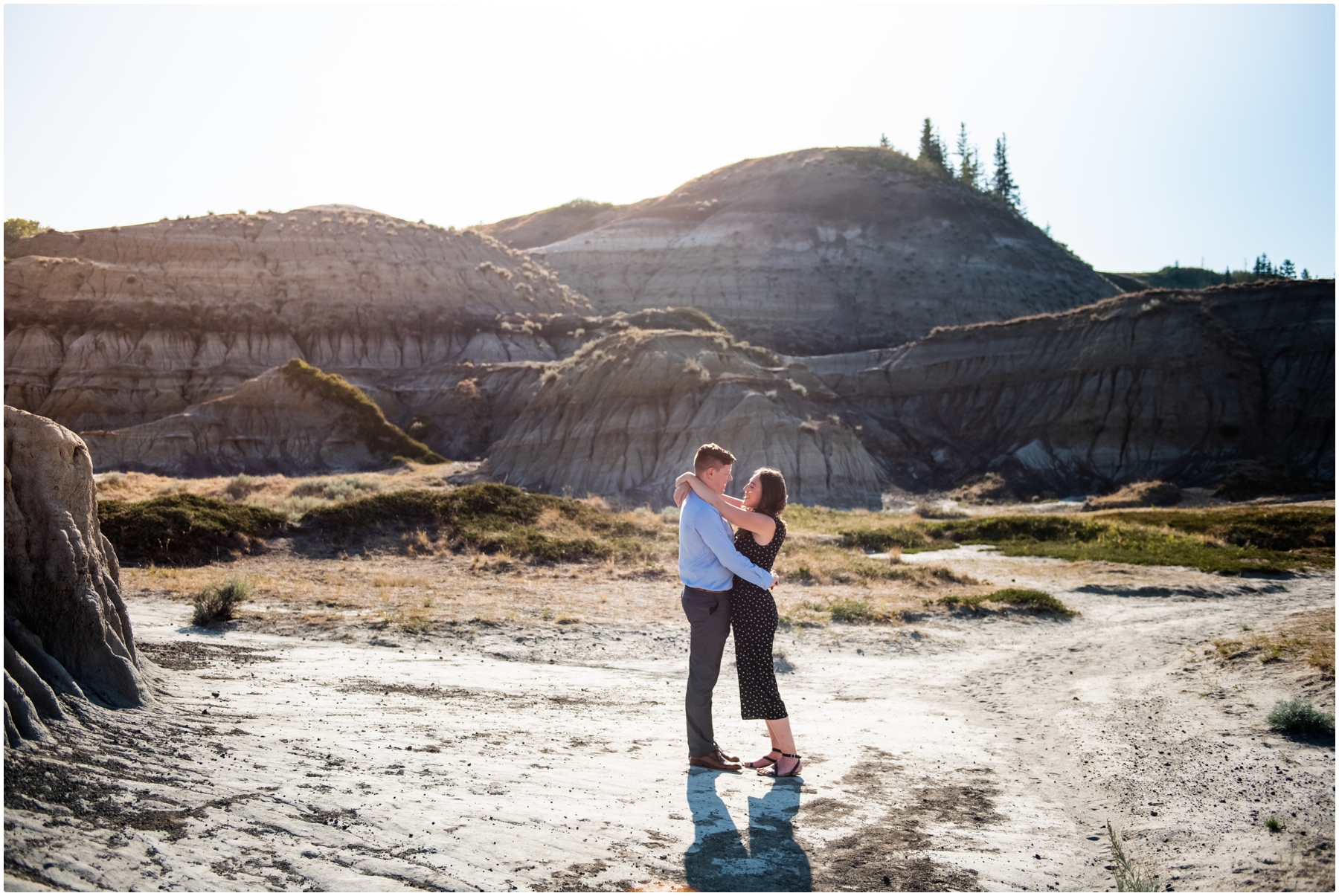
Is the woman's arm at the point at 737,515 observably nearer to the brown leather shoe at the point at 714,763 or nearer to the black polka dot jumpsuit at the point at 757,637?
the black polka dot jumpsuit at the point at 757,637

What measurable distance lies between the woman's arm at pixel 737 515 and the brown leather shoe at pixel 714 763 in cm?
157

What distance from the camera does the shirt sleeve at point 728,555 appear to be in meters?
6.40

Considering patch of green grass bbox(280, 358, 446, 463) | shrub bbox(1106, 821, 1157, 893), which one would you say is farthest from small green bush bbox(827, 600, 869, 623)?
patch of green grass bbox(280, 358, 446, 463)

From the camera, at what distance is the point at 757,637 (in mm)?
6633

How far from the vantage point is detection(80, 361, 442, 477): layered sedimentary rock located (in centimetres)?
4681

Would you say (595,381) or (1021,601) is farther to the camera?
(595,381)

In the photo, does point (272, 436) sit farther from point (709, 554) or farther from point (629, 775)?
point (709, 554)

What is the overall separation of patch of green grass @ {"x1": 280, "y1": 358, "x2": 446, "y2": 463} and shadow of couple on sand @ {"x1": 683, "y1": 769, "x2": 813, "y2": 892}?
4532 cm

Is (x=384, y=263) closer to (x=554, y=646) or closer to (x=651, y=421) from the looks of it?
(x=651, y=421)

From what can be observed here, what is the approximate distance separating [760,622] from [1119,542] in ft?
75.6

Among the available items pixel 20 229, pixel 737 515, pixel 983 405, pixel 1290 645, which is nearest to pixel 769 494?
pixel 737 515

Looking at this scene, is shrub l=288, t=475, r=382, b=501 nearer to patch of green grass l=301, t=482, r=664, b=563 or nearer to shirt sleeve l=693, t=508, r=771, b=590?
patch of green grass l=301, t=482, r=664, b=563

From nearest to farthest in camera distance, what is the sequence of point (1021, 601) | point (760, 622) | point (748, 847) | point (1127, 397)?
point (748, 847), point (760, 622), point (1021, 601), point (1127, 397)

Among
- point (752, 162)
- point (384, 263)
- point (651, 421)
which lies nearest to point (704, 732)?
point (651, 421)
